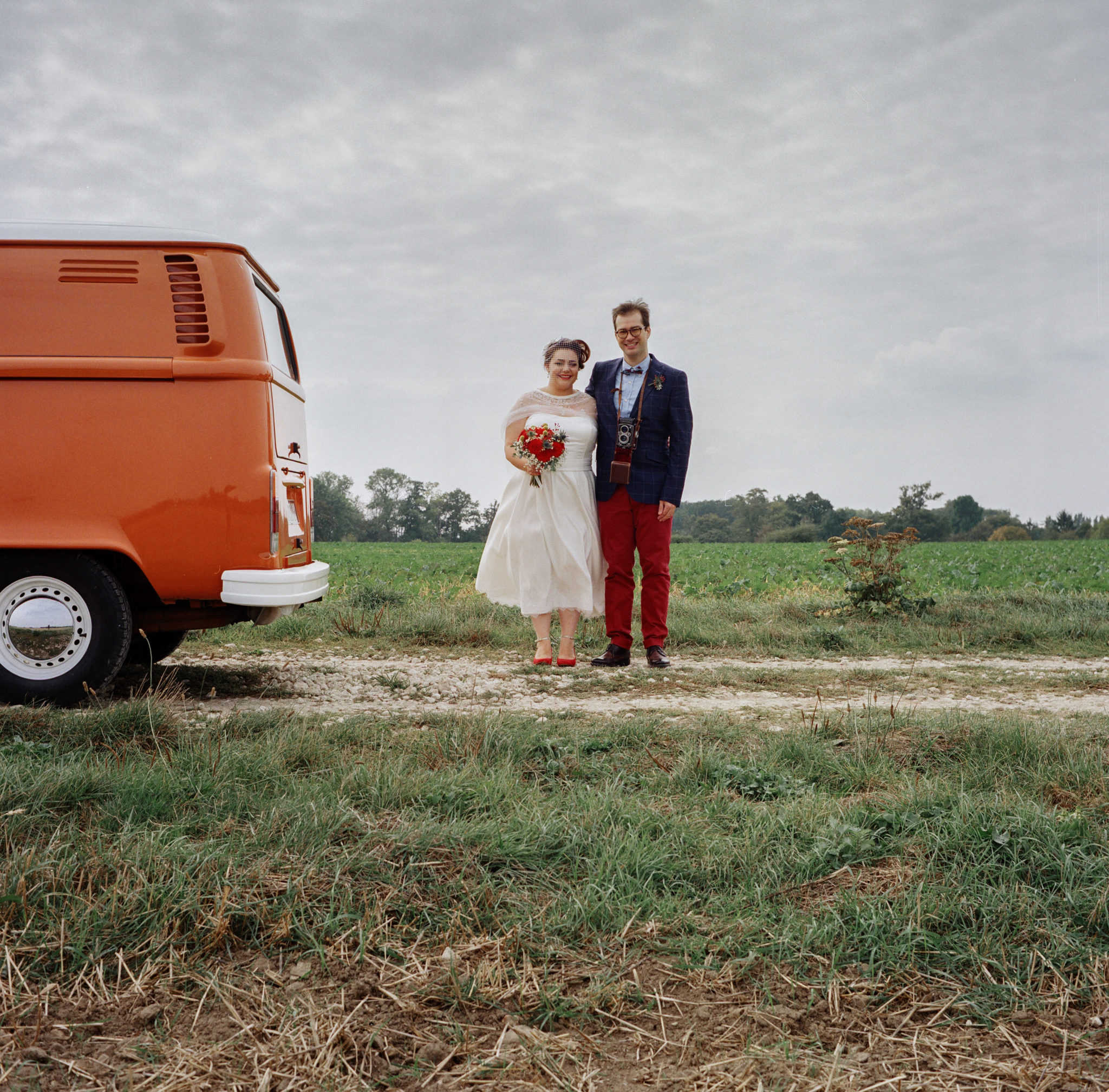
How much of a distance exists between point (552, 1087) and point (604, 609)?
5.59 meters

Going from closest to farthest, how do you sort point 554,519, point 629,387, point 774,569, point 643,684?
point 643,684
point 554,519
point 629,387
point 774,569

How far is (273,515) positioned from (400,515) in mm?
40056

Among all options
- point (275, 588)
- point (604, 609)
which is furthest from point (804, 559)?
point (275, 588)

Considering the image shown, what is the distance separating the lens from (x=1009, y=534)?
57.8m

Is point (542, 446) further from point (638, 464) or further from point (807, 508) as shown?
point (807, 508)

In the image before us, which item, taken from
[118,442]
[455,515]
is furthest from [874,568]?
[455,515]

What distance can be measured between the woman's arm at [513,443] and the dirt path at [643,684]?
1537 mm

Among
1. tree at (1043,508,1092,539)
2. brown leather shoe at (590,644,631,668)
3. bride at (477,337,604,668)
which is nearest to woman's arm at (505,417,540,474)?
bride at (477,337,604,668)

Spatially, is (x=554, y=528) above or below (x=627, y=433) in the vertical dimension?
below

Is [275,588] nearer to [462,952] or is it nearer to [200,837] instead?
[200,837]

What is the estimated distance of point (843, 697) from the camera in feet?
17.5

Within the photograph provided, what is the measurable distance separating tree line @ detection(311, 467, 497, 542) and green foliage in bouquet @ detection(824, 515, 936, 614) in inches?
671

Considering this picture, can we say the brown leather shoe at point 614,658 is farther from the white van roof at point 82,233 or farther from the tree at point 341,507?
the tree at point 341,507

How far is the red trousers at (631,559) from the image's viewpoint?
6945 mm
